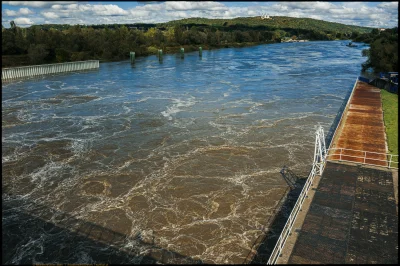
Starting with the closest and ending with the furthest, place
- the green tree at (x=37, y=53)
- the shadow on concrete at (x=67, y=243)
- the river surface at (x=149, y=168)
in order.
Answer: the shadow on concrete at (x=67, y=243) → the river surface at (x=149, y=168) → the green tree at (x=37, y=53)

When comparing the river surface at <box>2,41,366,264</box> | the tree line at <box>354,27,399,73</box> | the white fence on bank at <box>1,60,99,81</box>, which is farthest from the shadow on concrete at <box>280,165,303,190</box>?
the white fence on bank at <box>1,60,99,81</box>

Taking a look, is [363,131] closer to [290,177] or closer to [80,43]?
[290,177]

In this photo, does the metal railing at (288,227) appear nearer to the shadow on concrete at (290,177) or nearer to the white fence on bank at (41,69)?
the shadow on concrete at (290,177)

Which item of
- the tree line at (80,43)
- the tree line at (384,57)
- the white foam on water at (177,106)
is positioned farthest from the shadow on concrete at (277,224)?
the tree line at (80,43)

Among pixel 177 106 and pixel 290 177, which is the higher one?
pixel 177 106

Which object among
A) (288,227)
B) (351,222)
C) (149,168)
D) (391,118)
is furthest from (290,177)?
(391,118)

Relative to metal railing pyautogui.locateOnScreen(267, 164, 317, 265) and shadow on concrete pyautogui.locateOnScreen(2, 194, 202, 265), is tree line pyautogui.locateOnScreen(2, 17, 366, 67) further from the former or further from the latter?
metal railing pyautogui.locateOnScreen(267, 164, 317, 265)

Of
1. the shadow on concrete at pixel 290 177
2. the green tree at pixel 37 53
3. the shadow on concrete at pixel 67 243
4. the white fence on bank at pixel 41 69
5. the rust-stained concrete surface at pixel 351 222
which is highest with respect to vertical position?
the green tree at pixel 37 53
